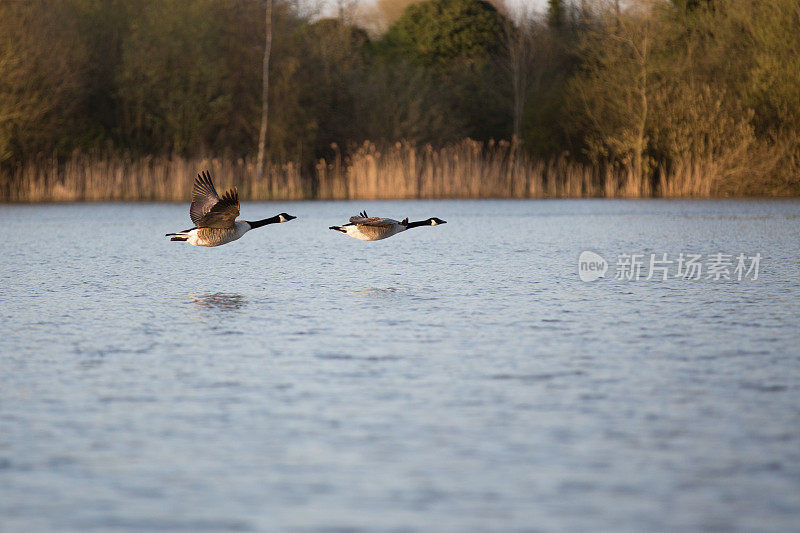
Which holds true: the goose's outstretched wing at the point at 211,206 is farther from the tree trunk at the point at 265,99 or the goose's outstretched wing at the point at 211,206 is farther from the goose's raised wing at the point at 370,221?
the tree trunk at the point at 265,99

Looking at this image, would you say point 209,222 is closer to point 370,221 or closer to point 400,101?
point 370,221

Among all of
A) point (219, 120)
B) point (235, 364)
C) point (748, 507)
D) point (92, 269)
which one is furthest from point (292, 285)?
point (219, 120)

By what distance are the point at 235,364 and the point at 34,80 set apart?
98.7 ft

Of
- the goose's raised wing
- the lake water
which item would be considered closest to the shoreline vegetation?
the goose's raised wing

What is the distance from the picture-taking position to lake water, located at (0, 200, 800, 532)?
421 cm

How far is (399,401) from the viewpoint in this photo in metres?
6.01

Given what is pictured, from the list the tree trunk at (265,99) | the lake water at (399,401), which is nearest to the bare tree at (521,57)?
the tree trunk at (265,99)

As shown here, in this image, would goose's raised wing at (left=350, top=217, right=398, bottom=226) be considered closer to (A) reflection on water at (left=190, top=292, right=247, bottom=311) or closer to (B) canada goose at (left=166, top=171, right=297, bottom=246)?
(B) canada goose at (left=166, top=171, right=297, bottom=246)

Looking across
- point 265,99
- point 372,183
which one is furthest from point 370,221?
point 265,99

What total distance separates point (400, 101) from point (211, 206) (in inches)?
1242

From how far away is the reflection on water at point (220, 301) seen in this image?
10273 mm

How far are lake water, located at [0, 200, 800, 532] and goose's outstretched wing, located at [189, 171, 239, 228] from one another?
69 centimetres

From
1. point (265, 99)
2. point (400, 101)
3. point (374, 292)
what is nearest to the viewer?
point (374, 292)

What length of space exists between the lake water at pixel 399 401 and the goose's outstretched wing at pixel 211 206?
2.26 feet
